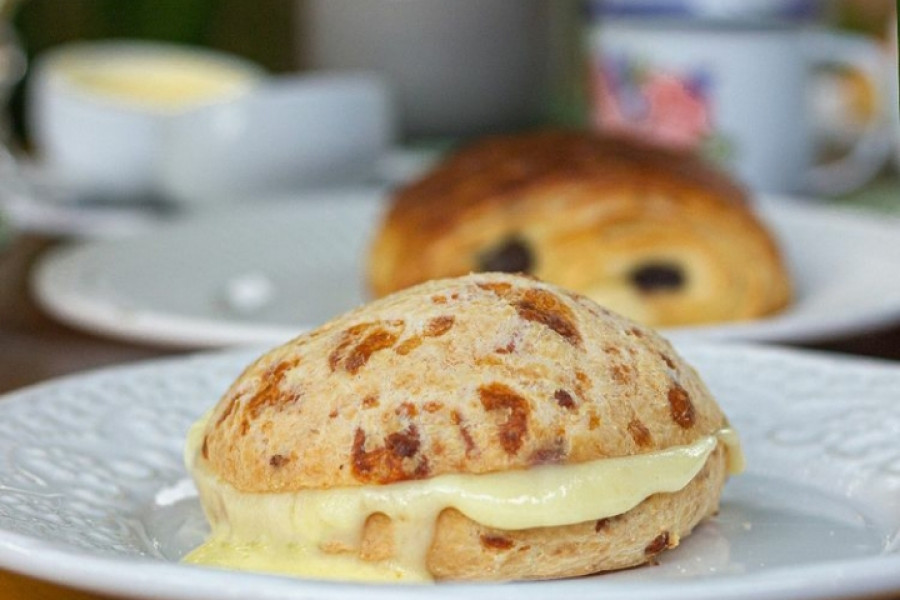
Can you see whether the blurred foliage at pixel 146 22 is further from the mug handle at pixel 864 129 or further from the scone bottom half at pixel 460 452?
the scone bottom half at pixel 460 452

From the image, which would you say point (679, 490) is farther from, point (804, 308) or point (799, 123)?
point (799, 123)

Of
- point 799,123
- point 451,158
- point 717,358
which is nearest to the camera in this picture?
point 717,358

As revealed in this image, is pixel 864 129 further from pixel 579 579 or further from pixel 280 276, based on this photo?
pixel 579 579

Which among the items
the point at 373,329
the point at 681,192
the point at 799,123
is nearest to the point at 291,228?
the point at 681,192

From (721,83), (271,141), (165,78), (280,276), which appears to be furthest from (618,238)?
(165,78)

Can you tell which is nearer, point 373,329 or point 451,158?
point 373,329

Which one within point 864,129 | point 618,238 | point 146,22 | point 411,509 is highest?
point 411,509

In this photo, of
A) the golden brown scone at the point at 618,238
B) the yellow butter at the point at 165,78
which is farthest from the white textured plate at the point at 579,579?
the yellow butter at the point at 165,78

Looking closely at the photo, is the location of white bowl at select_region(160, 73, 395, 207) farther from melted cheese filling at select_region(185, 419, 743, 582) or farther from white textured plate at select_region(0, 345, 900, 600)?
melted cheese filling at select_region(185, 419, 743, 582)
